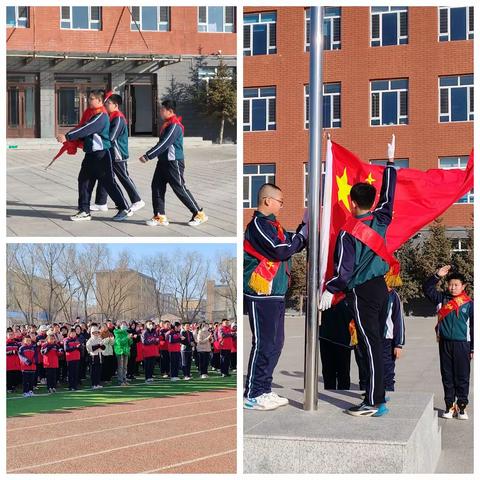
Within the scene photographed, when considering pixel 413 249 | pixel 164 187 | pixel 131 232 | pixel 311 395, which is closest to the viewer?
pixel 131 232

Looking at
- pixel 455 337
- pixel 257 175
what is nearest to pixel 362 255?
pixel 455 337

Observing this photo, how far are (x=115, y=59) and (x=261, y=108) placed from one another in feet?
64.2

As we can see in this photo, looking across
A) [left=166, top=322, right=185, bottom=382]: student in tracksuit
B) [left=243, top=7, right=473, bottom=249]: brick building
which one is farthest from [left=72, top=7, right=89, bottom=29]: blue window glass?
[left=243, top=7, right=473, bottom=249]: brick building

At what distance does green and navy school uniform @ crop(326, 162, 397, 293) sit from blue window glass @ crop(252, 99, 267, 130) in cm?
2323

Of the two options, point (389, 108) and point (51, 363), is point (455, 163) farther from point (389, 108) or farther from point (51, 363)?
point (51, 363)

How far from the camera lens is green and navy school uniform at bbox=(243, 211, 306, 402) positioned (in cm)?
566

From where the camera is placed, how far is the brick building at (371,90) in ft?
92.2

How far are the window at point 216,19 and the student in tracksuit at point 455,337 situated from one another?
3.34 m

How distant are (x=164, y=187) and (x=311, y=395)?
1.76m

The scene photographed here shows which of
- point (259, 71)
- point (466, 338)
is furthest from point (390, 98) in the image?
point (466, 338)

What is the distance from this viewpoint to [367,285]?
5.82 m

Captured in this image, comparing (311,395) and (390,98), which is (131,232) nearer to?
(311,395)

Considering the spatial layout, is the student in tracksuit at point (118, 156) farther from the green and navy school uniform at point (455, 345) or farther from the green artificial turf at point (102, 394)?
the green and navy school uniform at point (455, 345)

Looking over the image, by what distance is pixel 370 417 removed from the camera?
581 centimetres
